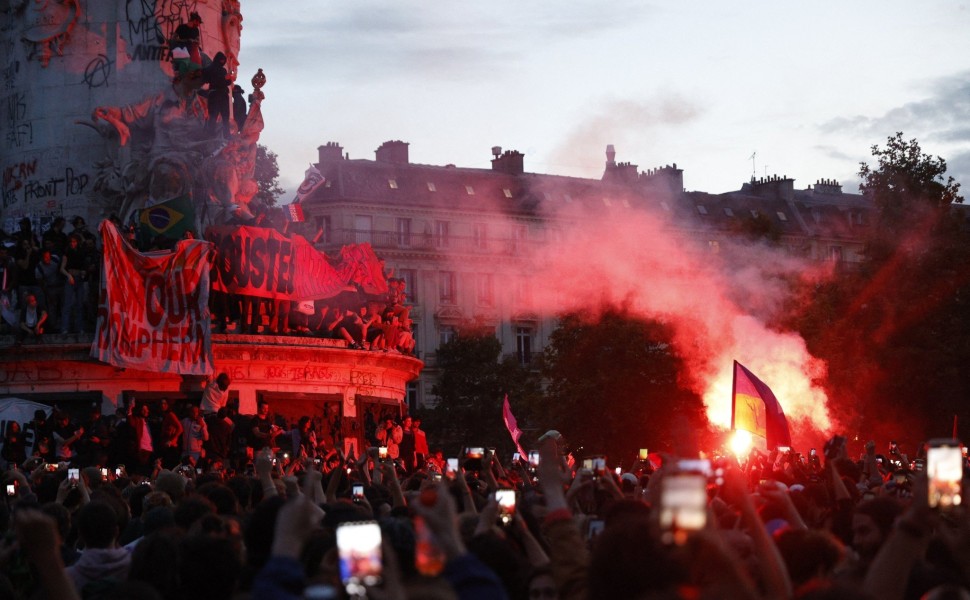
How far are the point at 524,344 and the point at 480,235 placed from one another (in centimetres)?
710

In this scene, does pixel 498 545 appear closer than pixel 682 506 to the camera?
No

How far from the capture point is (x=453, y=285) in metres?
88.3

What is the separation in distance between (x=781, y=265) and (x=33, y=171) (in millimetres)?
39286

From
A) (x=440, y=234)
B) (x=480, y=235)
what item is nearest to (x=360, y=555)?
(x=440, y=234)

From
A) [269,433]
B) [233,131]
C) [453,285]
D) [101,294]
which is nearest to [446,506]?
[269,433]

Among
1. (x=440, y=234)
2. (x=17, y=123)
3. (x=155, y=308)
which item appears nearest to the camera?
(x=155, y=308)

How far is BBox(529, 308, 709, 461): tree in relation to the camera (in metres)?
65.9

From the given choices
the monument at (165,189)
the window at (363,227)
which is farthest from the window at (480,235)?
the monument at (165,189)

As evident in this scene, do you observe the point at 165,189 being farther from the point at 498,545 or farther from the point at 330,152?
the point at 330,152

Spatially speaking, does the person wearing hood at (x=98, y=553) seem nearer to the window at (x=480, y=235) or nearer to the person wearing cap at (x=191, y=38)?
the person wearing cap at (x=191, y=38)

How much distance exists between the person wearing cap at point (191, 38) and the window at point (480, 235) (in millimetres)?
52077

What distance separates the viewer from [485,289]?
87.4m

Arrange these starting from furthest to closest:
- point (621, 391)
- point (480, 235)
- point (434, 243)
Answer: point (480, 235), point (434, 243), point (621, 391)

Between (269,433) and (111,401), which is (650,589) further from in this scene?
(111,401)
